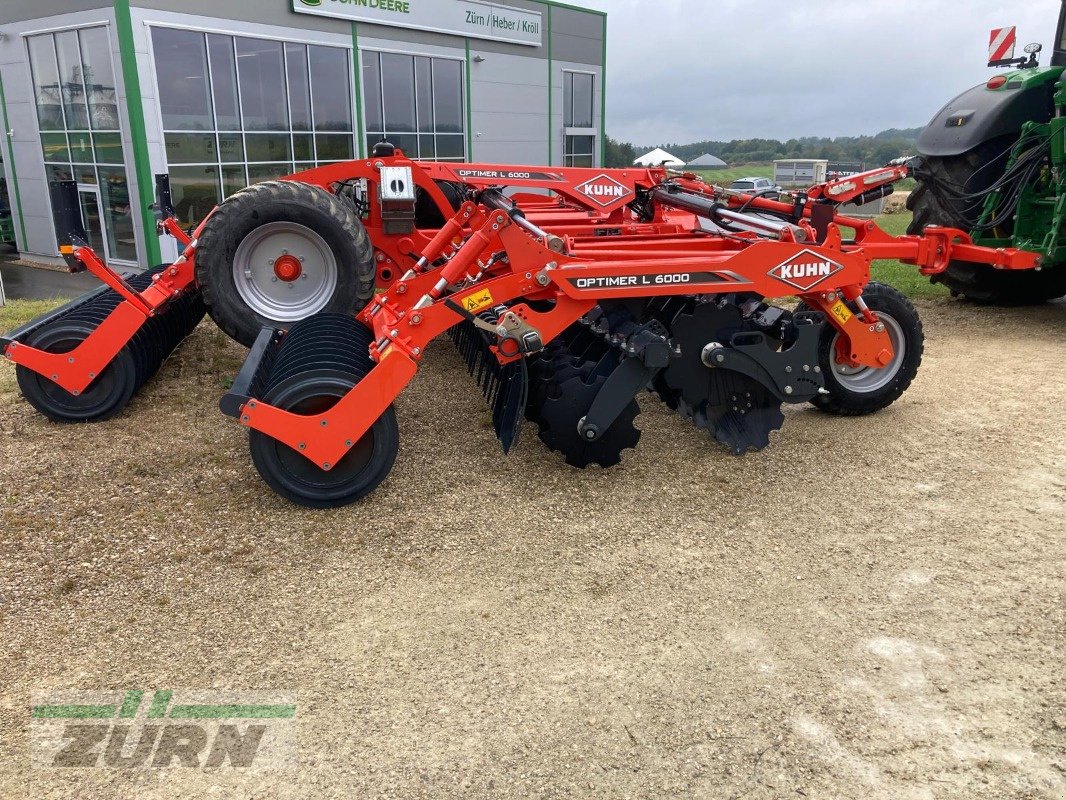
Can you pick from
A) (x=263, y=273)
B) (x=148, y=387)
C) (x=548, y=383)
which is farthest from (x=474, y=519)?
(x=148, y=387)

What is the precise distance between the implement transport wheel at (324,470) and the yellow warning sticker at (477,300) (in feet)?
1.89

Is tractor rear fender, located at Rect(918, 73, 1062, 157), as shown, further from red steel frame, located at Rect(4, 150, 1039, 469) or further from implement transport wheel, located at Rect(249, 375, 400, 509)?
implement transport wheel, located at Rect(249, 375, 400, 509)

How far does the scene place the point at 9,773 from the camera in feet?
7.46

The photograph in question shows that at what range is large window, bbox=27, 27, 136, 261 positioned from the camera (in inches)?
535

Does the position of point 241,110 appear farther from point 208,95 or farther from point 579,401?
point 579,401

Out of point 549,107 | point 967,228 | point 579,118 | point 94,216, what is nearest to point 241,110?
point 94,216

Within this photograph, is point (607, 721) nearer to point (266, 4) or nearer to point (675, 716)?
point (675, 716)

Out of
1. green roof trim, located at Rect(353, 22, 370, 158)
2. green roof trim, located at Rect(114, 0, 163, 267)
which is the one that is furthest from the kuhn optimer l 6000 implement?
green roof trim, located at Rect(353, 22, 370, 158)

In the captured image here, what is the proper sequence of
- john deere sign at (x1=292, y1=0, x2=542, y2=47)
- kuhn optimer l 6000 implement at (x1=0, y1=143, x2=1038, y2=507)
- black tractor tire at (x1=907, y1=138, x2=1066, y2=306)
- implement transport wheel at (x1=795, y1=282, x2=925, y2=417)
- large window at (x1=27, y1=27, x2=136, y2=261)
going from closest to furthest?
kuhn optimer l 6000 implement at (x1=0, y1=143, x2=1038, y2=507) → implement transport wheel at (x1=795, y1=282, x2=925, y2=417) → black tractor tire at (x1=907, y1=138, x2=1066, y2=306) → large window at (x1=27, y1=27, x2=136, y2=261) → john deere sign at (x1=292, y1=0, x2=542, y2=47)

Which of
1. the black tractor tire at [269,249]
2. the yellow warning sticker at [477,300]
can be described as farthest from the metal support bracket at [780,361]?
the black tractor tire at [269,249]

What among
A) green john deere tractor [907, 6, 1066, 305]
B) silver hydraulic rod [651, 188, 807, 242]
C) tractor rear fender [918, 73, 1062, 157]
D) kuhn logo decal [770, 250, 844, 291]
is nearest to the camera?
kuhn logo decal [770, 250, 844, 291]

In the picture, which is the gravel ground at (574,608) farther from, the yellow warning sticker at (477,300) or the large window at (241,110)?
the large window at (241,110)

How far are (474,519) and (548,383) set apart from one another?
2.69 ft

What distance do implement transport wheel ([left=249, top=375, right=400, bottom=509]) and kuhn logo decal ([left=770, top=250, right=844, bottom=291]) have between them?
2.02 meters
